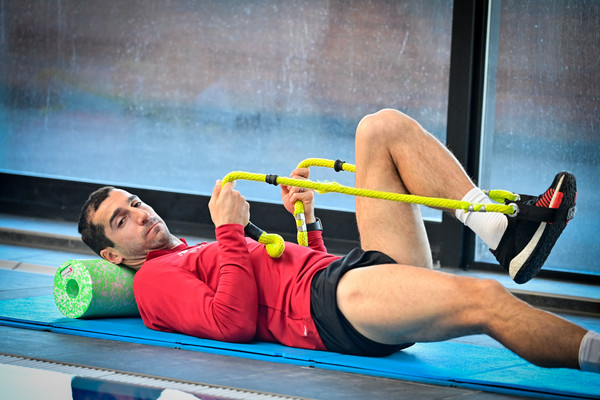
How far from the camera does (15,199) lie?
5945mm

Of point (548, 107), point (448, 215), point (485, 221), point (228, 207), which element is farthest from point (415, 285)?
point (548, 107)

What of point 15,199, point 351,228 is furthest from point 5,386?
point 15,199

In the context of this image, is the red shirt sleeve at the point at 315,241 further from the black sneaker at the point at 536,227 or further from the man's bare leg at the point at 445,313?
the black sneaker at the point at 536,227

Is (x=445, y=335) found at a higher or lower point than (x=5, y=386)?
higher

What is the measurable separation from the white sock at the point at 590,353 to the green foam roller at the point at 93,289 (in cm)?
168

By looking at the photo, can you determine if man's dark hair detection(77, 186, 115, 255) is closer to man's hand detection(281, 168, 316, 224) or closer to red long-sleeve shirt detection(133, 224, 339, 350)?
red long-sleeve shirt detection(133, 224, 339, 350)

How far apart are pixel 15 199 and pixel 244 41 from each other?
6.85 feet

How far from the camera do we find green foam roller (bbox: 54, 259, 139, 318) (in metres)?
2.97

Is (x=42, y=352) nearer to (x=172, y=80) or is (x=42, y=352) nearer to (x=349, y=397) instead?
(x=349, y=397)

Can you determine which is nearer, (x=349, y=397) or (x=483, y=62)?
(x=349, y=397)

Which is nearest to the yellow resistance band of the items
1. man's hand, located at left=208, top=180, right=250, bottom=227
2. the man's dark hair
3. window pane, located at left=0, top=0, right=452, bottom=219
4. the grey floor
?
man's hand, located at left=208, top=180, right=250, bottom=227

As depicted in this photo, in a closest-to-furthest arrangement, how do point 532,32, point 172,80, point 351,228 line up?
point 532,32
point 351,228
point 172,80

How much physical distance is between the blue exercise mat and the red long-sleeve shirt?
6 cm

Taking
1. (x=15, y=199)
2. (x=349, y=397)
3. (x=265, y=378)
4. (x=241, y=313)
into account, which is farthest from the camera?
(x=15, y=199)
